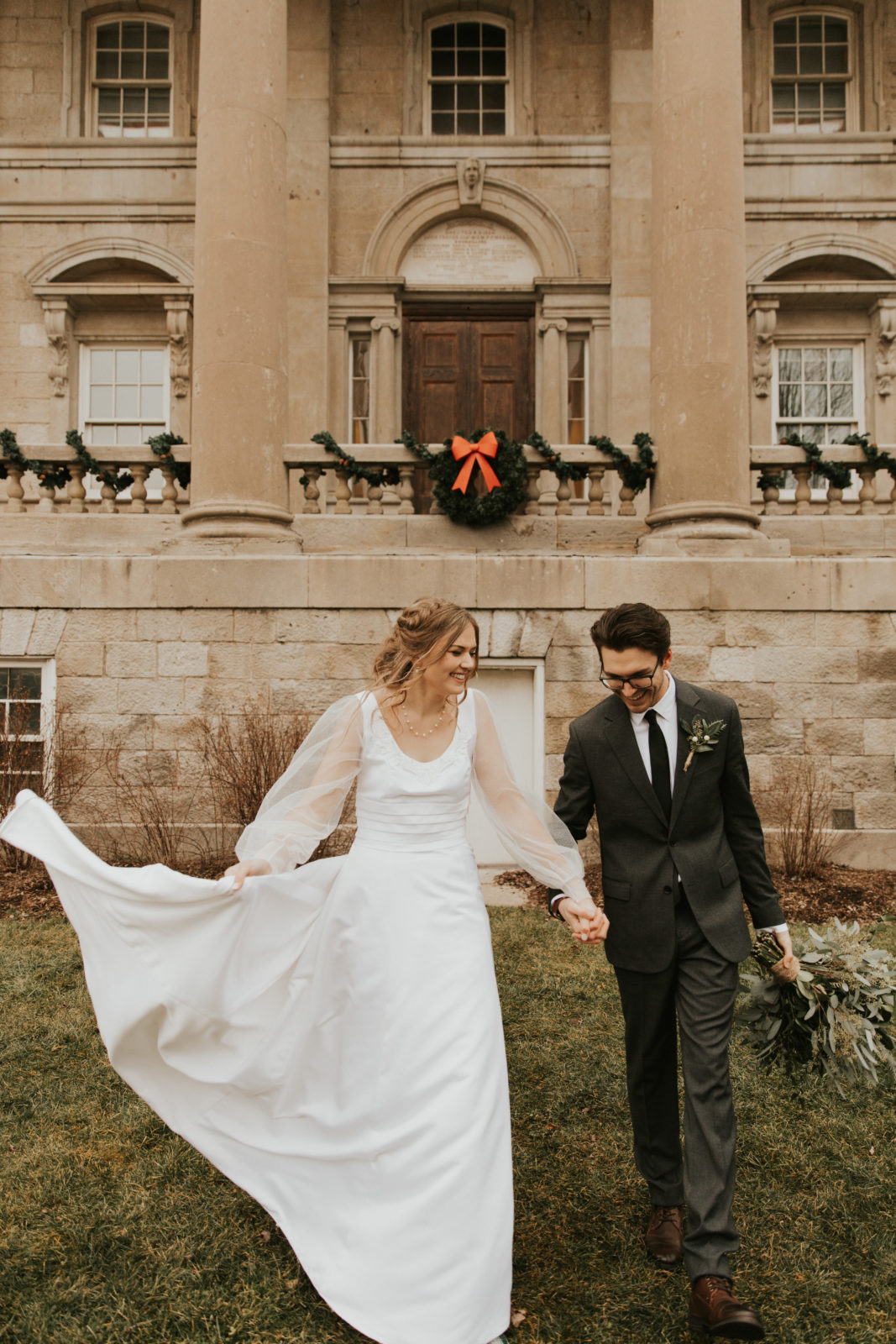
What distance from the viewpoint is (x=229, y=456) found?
889 centimetres

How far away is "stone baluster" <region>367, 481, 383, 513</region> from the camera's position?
10023 mm

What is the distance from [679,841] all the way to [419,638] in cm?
110

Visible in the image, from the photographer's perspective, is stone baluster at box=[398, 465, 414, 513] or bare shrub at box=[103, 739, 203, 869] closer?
bare shrub at box=[103, 739, 203, 869]

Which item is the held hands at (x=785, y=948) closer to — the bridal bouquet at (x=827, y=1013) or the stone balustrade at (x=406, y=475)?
the bridal bouquet at (x=827, y=1013)

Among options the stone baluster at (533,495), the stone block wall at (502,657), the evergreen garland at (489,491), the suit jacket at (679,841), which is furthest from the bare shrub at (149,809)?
the suit jacket at (679,841)

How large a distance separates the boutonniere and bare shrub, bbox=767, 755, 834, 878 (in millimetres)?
5398

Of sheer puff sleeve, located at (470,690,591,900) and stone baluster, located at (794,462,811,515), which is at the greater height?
stone baluster, located at (794,462,811,515)

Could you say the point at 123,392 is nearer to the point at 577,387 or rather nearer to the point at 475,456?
the point at 577,387

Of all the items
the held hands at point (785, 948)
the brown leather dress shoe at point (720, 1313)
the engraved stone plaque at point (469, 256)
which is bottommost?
the brown leather dress shoe at point (720, 1313)

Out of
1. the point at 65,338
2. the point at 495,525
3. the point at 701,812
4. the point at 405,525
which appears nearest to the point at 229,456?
the point at 405,525

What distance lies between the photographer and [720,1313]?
9.07ft

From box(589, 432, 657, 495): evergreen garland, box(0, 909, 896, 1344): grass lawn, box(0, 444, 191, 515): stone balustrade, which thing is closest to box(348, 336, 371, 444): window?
box(0, 444, 191, 515): stone balustrade

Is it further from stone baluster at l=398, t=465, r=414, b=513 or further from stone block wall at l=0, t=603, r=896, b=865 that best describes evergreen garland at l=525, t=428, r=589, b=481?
stone block wall at l=0, t=603, r=896, b=865

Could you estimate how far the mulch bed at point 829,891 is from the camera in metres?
7.29
